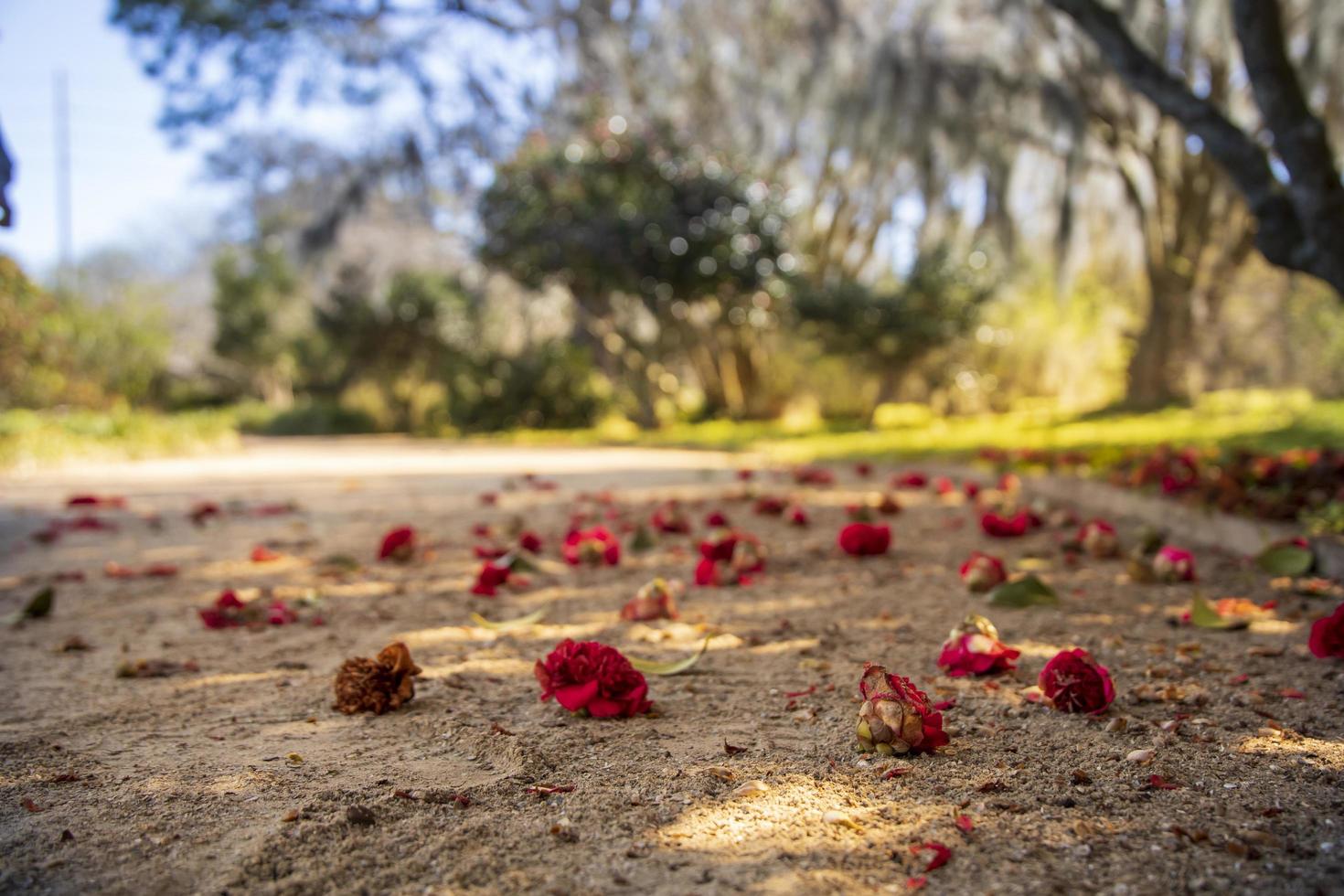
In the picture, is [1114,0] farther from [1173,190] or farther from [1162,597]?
[1162,597]

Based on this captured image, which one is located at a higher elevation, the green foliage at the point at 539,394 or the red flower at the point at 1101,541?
the green foliage at the point at 539,394

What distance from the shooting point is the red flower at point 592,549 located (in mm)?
3562

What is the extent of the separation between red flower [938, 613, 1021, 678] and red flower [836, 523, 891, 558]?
112cm

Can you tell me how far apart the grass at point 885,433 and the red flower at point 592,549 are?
3.80 meters

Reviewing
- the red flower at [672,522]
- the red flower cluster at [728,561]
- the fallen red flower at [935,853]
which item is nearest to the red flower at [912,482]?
the red flower at [672,522]

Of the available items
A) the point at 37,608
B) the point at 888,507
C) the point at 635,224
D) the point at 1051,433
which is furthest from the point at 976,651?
the point at 635,224

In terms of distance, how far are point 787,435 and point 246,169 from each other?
14.0 meters

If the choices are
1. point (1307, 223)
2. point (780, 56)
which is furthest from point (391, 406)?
point (1307, 223)

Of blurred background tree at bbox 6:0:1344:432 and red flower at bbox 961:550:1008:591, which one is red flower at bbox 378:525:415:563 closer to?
red flower at bbox 961:550:1008:591

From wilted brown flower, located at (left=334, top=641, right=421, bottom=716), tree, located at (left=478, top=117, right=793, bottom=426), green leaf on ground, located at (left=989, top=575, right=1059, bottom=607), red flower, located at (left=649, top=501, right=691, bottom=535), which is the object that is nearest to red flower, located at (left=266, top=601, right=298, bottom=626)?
wilted brown flower, located at (left=334, top=641, right=421, bottom=716)

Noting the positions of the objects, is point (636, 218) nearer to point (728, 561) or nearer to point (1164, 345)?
point (1164, 345)

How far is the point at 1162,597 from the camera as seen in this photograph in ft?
9.82

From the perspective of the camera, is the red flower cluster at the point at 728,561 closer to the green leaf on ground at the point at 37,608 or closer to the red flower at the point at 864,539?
the red flower at the point at 864,539

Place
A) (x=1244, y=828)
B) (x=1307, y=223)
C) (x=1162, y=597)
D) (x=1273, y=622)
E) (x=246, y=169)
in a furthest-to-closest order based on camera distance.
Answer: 1. (x=246, y=169)
2. (x=1307, y=223)
3. (x=1162, y=597)
4. (x=1273, y=622)
5. (x=1244, y=828)
